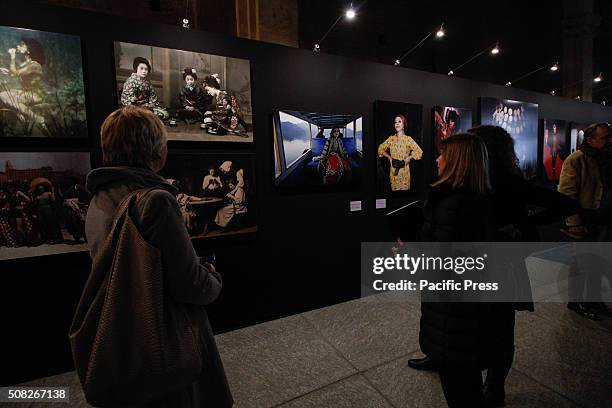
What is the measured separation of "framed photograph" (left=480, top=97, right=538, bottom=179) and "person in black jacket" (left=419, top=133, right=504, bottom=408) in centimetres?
351

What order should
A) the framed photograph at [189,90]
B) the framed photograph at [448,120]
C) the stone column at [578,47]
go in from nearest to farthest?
the framed photograph at [189,90]
the framed photograph at [448,120]
the stone column at [578,47]

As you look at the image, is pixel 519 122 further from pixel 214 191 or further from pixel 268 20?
pixel 214 191

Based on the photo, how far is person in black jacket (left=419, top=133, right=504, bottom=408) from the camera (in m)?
1.48

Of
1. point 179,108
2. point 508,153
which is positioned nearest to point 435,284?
point 508,153

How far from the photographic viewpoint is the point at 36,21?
Result: 7.29 ft

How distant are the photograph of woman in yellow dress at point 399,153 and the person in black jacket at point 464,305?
2.26 m

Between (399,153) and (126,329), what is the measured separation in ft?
11.3

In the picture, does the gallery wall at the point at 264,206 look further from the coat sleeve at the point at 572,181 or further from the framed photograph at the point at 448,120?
the coat sleeve at the point at 572,181

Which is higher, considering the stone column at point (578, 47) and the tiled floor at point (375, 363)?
the stone column at point (578, 47)

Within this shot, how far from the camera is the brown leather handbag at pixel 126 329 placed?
Result: 1.01 meters

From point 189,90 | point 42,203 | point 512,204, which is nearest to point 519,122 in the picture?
point 512,204

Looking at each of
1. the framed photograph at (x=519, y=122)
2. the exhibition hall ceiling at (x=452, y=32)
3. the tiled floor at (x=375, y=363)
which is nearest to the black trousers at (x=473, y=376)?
the tiled floor at (x=375, y=363)

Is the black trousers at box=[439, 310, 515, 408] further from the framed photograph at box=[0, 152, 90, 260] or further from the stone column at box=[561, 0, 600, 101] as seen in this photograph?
the stone column at box=[561, 0, 600, 101]

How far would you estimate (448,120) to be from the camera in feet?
13.7
